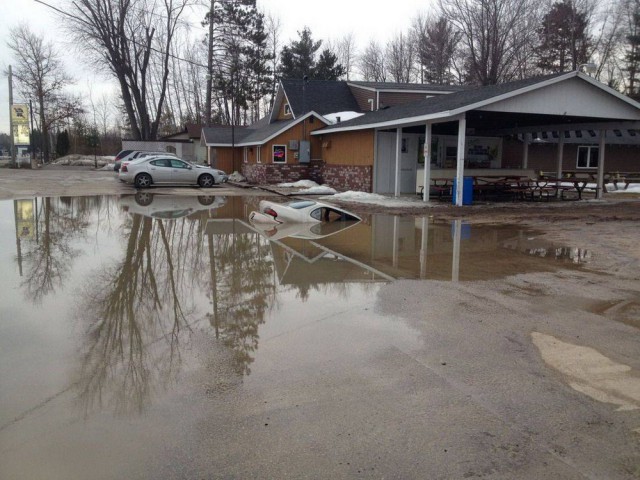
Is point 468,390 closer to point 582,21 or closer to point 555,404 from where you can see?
point 555,404

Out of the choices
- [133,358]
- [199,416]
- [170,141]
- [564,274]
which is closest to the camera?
[199,416]

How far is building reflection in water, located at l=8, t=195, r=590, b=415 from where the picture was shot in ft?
15.3

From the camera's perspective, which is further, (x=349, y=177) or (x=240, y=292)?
(x=349, y=177)

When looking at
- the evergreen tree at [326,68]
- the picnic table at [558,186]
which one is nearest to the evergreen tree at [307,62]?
the evergreen tree at [326,68]

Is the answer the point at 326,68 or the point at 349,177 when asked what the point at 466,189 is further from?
the point at 326,68

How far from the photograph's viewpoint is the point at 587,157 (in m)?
34.1

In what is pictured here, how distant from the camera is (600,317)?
237 inches

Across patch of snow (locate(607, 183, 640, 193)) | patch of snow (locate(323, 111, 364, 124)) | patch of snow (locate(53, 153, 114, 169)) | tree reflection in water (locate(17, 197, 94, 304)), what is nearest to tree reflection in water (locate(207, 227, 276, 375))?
tree reflection in water (locate(17, 197, 94, 304))

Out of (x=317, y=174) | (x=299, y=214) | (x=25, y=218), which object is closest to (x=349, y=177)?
(x=317, y=174)


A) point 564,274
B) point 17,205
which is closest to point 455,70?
point 17,205

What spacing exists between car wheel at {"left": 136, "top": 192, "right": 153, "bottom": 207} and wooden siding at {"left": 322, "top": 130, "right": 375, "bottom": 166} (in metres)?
8.60

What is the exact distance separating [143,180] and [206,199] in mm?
6470

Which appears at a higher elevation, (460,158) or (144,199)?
(460,158)

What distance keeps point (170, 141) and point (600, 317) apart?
48.3m
